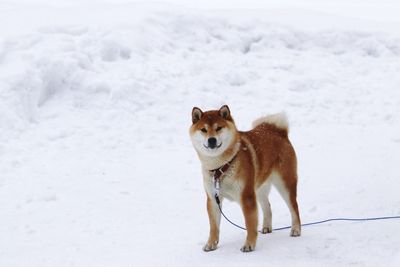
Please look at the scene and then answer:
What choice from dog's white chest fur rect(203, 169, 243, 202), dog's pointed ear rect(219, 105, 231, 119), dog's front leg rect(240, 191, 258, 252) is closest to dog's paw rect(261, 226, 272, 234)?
dog's front leg rect(240, 191, 258, 252)

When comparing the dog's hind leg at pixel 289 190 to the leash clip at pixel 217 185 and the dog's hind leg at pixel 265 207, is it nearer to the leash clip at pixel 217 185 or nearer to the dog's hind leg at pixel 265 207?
the dog's hind leg at pixel 265 207

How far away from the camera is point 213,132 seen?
512cm

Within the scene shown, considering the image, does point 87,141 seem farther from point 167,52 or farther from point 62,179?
point 167,52

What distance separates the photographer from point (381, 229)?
18.8ft

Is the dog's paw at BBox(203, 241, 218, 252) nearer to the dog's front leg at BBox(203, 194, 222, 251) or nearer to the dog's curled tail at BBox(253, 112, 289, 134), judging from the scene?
the dog's front leg at BBox(203, 194, 222, 251)

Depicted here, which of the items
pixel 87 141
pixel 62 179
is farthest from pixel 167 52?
pixel 62 179

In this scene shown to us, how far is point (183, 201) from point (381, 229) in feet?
8.72

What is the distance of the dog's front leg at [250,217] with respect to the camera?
5.24 meters

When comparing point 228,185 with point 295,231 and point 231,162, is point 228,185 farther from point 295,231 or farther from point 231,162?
point 295,231

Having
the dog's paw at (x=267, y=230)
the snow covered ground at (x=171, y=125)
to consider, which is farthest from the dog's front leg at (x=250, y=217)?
the dog's paw at (x=267, y=230)

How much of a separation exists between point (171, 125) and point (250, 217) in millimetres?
4604

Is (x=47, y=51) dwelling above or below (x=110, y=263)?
above

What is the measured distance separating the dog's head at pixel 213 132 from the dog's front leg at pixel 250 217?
1.67 ft

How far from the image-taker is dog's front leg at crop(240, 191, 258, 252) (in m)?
5.24
